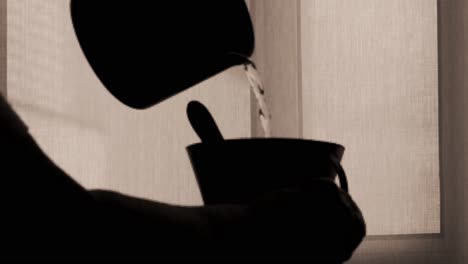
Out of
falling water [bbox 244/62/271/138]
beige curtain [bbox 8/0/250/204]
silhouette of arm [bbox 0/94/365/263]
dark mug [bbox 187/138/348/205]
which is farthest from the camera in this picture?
beige curtain [bbox 8/0/250/204]

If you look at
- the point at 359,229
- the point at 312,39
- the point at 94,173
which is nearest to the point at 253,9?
the point at 312,39

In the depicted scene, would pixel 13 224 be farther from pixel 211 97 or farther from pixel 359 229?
pixel 211 97

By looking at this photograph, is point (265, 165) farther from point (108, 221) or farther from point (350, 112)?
point (350, 112)

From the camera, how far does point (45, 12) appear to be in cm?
141

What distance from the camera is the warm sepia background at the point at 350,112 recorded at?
4.74ft

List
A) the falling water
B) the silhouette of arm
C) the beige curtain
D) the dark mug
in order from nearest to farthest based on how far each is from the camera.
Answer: the silhouette of arm, the dark mug, the falling water, the beige curtain

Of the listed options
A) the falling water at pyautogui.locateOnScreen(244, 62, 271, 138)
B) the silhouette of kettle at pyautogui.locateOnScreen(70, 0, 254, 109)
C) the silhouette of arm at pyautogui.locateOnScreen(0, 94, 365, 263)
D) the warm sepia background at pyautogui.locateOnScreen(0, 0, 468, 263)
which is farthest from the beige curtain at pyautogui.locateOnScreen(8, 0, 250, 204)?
the silhouette of arm at pyautogui.locateOnScreen(0, 94, 365, 263)

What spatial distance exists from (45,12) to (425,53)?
1010 millimetres

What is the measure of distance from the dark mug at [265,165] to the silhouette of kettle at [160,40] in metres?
0.11

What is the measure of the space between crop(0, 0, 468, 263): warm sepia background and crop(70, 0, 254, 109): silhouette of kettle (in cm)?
76

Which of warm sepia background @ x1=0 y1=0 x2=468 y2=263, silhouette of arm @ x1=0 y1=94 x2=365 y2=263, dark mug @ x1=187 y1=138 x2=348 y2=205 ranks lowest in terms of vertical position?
warm sepia background @ x1=0 y1=0 x2=468 y2=263

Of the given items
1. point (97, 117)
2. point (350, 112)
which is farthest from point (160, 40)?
point (350, 112)

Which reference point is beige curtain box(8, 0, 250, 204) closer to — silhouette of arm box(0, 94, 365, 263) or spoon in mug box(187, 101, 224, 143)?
spoon in mug box(187, 101, 224, 143)

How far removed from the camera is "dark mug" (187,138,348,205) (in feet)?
1.93
